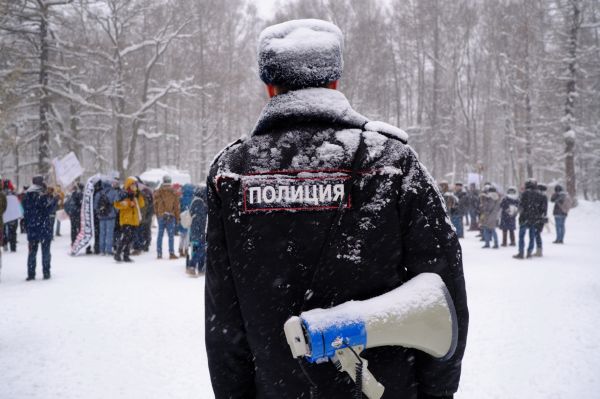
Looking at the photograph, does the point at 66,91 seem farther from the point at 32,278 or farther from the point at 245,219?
the point at 245,219

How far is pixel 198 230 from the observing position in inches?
386

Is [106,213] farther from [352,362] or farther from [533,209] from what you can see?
[352,362]

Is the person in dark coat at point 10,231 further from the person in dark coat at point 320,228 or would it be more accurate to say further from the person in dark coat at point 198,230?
the person in dark coat at point 320,228

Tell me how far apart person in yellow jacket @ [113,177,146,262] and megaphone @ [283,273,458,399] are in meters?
11.5

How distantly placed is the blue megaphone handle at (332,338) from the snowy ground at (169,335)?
3.32 meters

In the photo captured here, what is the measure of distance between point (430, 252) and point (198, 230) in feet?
28.6

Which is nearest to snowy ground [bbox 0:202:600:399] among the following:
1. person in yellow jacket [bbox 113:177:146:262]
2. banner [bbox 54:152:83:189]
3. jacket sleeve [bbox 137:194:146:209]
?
person in yellow jacket [bbox 113:177:146:262]

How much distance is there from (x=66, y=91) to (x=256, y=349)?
23.7 meters

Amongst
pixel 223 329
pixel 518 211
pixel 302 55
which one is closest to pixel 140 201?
pixel 518 211

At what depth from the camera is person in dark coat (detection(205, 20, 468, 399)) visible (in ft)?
4.83

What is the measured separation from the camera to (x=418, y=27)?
3159 centimetres

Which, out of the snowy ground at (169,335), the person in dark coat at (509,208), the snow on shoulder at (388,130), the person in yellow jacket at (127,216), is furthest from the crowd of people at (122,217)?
the person in dark coat at (509,208)

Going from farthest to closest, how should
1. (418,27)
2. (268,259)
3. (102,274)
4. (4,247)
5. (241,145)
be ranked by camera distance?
(418,27) < (4,247) < (102,274) < (241,145) < (268,259)

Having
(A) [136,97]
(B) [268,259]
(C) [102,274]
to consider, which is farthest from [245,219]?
(A) [136,97]
